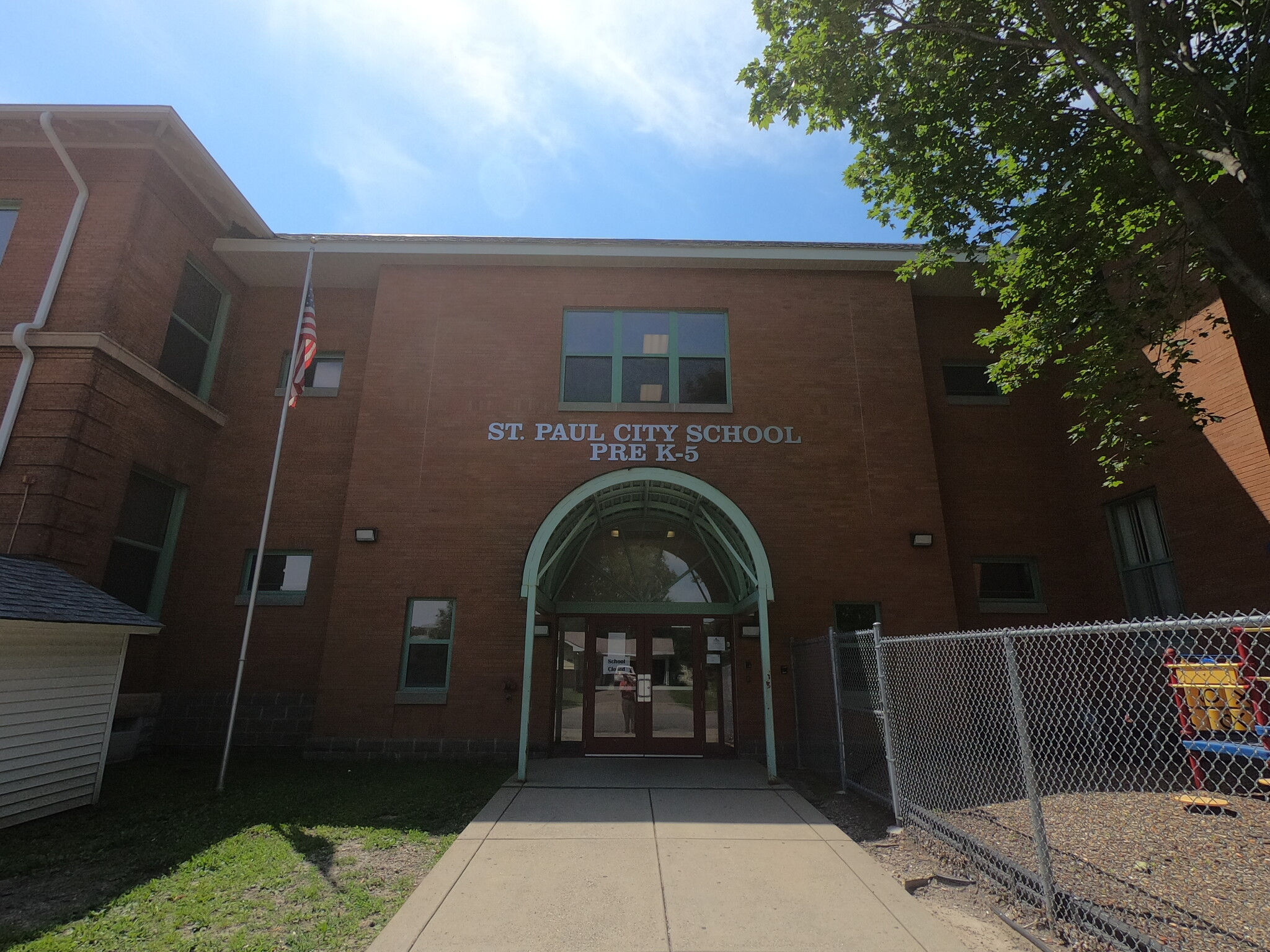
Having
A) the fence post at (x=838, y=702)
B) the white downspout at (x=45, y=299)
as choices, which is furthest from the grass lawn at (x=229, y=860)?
the white downspout at (x=45, y=299)

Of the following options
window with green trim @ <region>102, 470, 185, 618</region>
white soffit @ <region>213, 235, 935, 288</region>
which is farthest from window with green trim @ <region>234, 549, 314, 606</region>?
white soffit @ <region>213, 235, 935, 288</region>

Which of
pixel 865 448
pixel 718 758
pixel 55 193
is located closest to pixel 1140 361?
Answer: pixel 865 448

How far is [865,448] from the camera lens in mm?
12039

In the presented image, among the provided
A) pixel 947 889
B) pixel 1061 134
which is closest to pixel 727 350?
pixel 1061 134

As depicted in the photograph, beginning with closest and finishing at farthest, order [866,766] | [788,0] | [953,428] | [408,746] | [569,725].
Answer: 1. [788,0]
2. [866,766]
3. [408,746]
4. [569,725]
5. [953,428]

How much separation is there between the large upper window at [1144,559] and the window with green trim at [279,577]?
14782 millimetres

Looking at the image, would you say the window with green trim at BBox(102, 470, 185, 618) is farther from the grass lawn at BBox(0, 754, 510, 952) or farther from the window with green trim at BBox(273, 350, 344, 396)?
the grass lawn at BBox(0, 754, 510, 952)

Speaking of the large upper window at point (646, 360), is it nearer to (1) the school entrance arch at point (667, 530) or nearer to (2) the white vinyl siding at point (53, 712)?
(1) the school entrance arch at point (667, 530)

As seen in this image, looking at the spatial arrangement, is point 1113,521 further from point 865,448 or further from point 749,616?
point 749,616

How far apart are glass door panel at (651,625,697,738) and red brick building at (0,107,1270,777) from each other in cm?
8

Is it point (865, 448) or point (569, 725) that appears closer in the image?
point (569, 725)

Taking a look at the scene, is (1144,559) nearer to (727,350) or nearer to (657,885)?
(727,350)

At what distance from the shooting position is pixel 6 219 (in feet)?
35.6

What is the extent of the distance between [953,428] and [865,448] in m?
2.29
